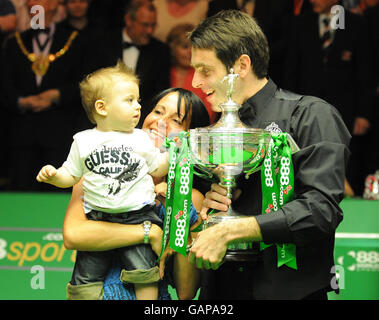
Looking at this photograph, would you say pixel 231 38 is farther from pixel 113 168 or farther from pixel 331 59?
pixel 331 59

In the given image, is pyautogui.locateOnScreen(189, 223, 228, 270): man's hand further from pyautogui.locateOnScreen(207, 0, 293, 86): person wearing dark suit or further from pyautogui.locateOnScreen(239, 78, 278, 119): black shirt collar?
pyautogui.locateOnScreen(207, 0, 293, 86): person wearing dark suit

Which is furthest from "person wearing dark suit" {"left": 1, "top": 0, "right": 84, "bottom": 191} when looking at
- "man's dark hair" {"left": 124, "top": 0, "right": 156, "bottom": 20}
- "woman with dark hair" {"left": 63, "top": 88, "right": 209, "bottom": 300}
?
"woman with dark hair" {"left": 63, "top": 88, "right": 209, "bottom": 300}

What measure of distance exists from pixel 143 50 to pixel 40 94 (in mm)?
680

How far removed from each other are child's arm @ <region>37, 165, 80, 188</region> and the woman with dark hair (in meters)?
0.13

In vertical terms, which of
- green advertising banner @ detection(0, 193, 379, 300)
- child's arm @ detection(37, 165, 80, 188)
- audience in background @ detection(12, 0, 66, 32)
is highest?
audience in background @ detection(12, 0, 66, 32)

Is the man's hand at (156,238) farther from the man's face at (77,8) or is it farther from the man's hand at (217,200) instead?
the man's face at (77,8)

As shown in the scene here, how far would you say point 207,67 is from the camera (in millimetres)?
2129

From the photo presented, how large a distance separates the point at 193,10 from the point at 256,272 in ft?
7.78

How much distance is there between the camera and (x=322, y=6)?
3.61 metres

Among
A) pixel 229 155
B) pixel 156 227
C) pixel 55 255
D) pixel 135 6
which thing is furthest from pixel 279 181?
pixel 135 6

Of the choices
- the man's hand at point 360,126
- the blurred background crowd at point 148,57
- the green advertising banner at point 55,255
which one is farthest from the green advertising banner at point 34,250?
the man's hand at point 360,126

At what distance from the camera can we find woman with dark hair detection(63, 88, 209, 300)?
6.49ft

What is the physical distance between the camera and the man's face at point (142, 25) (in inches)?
142
